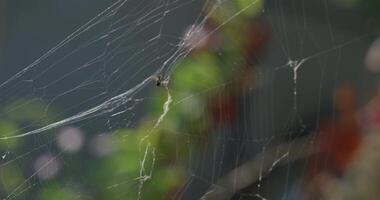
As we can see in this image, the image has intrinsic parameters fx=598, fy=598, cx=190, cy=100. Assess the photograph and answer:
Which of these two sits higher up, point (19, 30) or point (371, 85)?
point (19, 30)

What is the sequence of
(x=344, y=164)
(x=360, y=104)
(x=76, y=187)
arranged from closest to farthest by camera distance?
(x=76, y=187), (x=344, y=164), (x=360, y=104)

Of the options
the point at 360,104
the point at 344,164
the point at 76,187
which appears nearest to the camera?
the point at 76,187

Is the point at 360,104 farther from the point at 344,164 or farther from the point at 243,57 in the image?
the point at 243,57

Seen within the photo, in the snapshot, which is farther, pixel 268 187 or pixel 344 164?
pixel 268 187

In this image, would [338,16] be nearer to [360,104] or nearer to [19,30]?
[360,104]

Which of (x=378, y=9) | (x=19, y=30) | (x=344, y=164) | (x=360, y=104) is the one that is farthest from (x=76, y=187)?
(x=378, y=9)

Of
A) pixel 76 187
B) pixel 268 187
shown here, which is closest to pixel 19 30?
pixel 76 187

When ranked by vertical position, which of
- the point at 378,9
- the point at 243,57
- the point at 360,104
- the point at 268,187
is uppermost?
the point at 378,9
